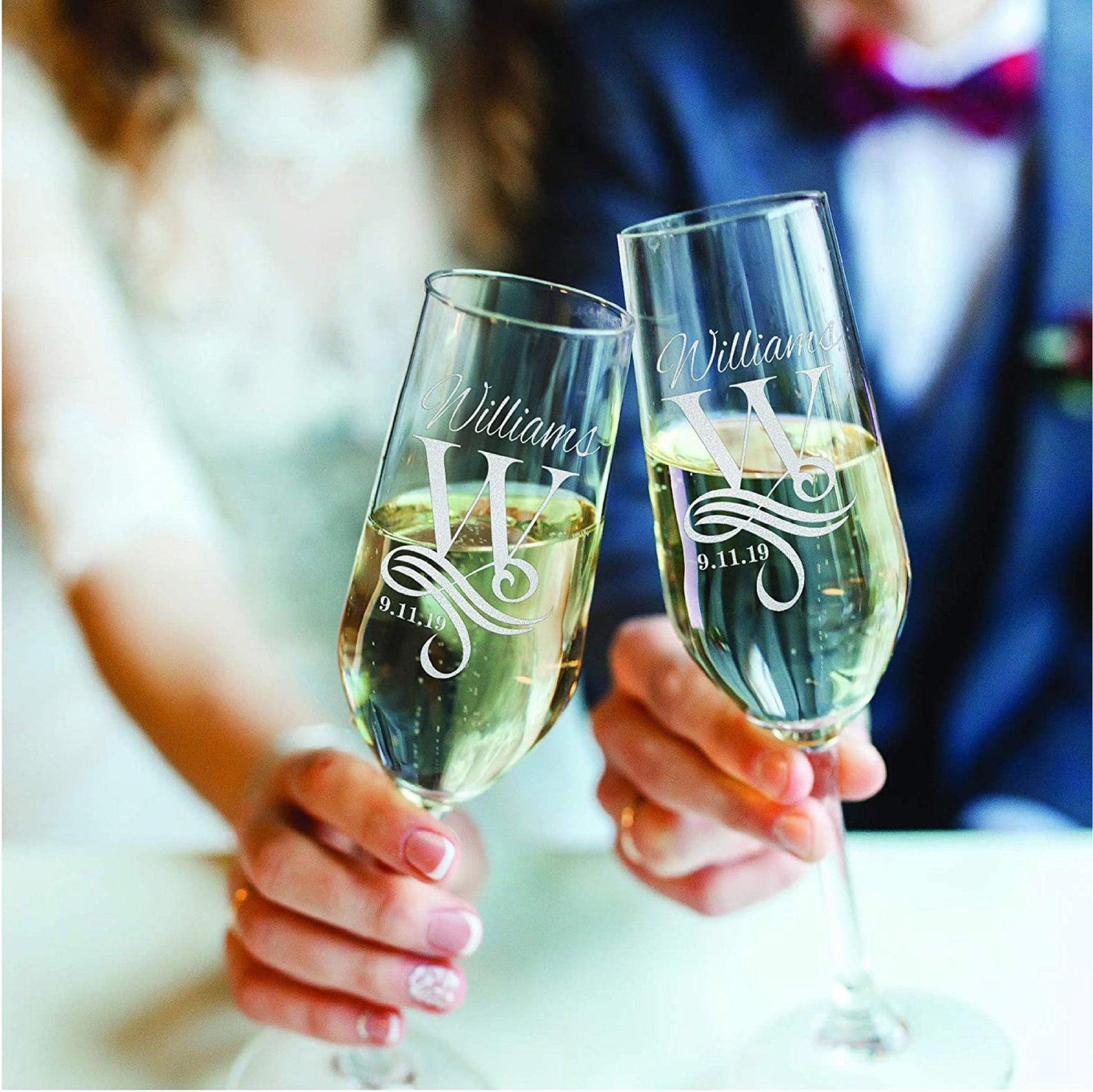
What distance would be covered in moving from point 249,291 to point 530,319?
106 cm

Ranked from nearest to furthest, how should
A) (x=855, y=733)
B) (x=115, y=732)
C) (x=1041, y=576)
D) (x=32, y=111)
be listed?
(x=855, y=733) → (x=1041, y=576) → (x=32, y=111) → (x=115, y=732)

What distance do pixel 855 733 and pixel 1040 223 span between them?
764mm

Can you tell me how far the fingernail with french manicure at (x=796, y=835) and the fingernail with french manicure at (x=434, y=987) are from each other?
6.1 inches

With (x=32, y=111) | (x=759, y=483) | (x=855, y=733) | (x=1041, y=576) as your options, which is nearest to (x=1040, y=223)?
(x=1041, y=576)

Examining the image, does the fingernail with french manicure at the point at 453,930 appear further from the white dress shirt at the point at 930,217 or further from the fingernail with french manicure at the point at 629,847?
the white dress shirt at the point at 930,217

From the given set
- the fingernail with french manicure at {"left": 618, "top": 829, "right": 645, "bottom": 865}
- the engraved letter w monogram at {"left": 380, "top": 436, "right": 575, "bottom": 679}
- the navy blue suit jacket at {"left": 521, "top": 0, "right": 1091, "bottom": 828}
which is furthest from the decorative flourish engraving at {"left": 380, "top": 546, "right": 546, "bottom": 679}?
the navy blue suit jacket at {"left": 521, "top": 0, "right": 1091, "bottom": 828}

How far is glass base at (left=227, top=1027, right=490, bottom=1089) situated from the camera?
504mm

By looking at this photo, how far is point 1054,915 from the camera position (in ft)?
1.97

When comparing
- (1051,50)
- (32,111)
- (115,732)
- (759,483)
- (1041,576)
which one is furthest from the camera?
(115,732)

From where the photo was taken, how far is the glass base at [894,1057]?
0.49 m

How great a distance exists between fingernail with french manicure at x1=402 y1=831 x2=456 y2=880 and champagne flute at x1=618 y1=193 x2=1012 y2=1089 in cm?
13

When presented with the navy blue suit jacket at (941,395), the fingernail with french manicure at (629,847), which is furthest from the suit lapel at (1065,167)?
the fingernail with french manicure at (629,847)

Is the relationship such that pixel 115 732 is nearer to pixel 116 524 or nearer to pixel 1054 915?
pixel 116 524

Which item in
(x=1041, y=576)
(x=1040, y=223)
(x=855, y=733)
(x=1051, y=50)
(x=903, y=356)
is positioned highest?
(x=1051, y=50)
